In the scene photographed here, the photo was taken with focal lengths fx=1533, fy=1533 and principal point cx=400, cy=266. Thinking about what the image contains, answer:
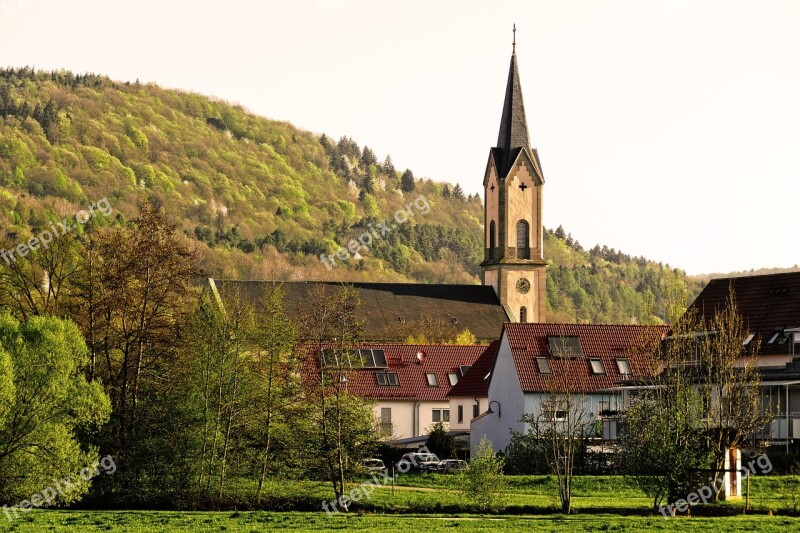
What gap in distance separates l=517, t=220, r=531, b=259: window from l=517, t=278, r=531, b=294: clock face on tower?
6.83 ft

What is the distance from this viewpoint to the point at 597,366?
71062 mm

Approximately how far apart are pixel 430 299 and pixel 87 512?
8130 cm

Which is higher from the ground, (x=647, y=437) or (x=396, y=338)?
(x=396, y=338)

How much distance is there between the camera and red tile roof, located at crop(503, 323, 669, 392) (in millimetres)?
68125

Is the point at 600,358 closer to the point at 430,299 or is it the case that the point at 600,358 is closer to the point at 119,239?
the point at 119,239

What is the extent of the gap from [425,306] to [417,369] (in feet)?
112

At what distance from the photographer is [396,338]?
117 m

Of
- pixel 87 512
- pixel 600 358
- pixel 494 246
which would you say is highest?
pixel 494 246

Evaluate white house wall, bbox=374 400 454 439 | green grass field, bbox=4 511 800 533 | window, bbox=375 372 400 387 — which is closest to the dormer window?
white house wall, bbox=374 400 454 439

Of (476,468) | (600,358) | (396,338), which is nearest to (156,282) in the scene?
(476,468)

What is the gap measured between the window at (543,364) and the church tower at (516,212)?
5511cm

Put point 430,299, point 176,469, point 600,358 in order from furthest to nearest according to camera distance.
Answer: point 430,299, point 600,358, point 176,469

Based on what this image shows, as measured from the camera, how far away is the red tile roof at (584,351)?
68125 millimetres

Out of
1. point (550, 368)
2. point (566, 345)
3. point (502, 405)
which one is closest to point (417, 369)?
point (502, 405)
